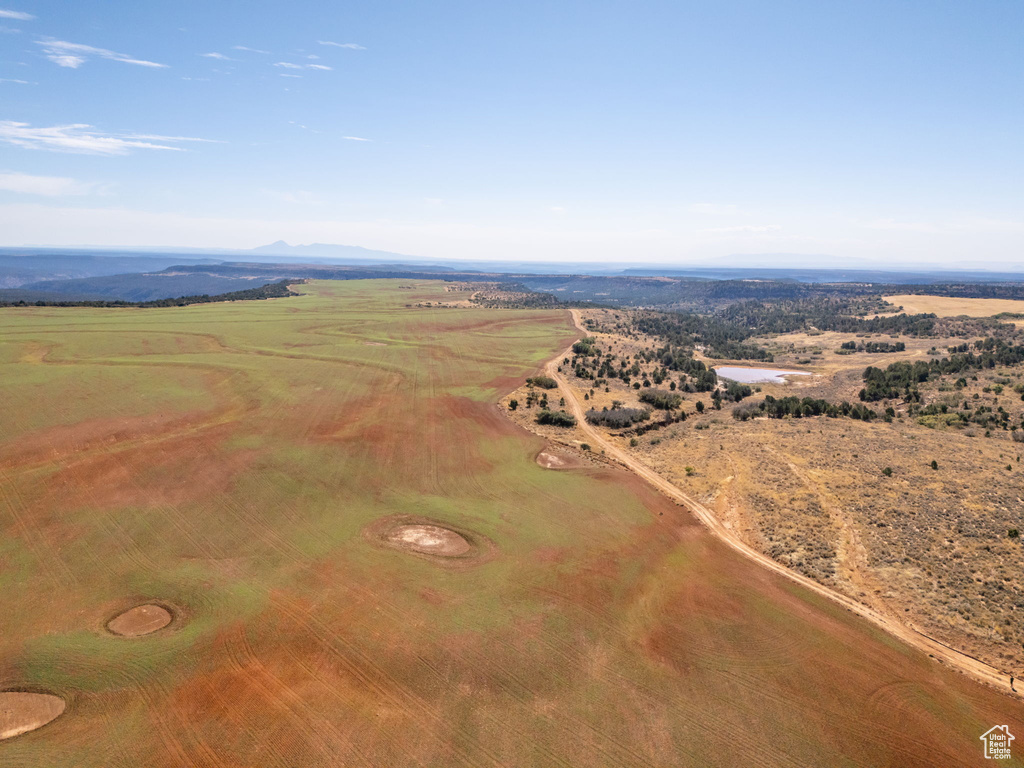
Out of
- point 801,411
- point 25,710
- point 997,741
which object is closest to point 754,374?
point 801,411

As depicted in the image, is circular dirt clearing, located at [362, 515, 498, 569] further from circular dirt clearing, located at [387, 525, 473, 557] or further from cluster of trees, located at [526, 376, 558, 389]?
cluster of trees, located at [526, 376, 558, 389]

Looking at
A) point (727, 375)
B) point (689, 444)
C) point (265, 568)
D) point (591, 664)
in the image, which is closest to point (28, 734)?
point (265, 568)

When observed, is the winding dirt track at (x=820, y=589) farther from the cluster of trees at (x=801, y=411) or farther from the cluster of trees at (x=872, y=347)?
the cluster of trees at (x=872, y=347)

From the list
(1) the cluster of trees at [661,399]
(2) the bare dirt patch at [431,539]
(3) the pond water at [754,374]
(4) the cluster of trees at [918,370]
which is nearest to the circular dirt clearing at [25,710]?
(2) the bare dirt patch at [431,539]

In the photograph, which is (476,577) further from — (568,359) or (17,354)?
(17,354)

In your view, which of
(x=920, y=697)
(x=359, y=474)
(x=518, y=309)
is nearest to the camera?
(x=920, y=697)

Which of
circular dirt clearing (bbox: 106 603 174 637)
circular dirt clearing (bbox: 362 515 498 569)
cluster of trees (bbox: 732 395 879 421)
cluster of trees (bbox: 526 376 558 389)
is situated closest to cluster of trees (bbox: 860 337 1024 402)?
cluster of trees (bbox: 732 395 879 421)

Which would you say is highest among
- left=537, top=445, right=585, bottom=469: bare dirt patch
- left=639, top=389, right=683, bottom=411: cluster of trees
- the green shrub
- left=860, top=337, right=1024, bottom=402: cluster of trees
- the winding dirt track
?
left=860, top=337, right=1024, bottom=402: cluster of trees
